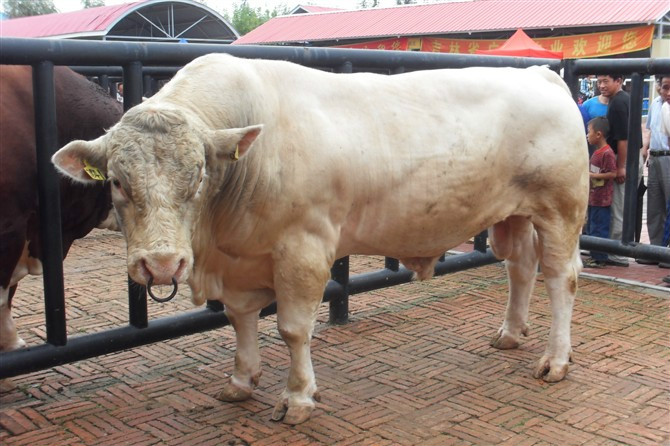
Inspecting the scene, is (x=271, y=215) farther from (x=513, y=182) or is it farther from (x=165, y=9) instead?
(x=165, y=9)

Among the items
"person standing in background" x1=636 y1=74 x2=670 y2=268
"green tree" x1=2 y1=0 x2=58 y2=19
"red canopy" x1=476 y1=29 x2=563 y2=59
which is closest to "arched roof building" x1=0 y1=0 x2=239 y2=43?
"red canopy" x1=476 y1=29 x2=563 y2=59

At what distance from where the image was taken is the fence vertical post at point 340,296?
5.79m

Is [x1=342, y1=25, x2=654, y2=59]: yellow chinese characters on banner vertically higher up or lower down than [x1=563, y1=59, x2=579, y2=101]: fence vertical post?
higher up

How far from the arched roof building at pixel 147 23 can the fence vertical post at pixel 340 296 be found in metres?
21.4

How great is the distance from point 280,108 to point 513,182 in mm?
1584

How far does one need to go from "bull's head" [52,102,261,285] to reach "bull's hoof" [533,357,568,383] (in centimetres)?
254

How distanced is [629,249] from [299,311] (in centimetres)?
417

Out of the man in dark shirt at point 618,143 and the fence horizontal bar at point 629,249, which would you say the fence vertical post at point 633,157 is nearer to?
the fence horizontal bar at point 629,249

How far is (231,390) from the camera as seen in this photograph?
4441mm

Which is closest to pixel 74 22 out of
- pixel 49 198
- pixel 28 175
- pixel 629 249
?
pixel 629 249

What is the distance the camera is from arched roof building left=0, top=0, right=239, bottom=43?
2617 centimetres

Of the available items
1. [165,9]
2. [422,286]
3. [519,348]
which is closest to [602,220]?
[422,286]

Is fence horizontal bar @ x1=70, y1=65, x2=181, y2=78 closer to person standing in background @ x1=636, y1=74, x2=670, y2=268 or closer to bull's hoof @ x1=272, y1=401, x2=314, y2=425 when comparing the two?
bull's hoof @ x1=272, y1=401, x2=314, y2=425

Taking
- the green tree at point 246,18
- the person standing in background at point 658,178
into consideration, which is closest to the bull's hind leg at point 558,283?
the person standing in background at point 658,178
